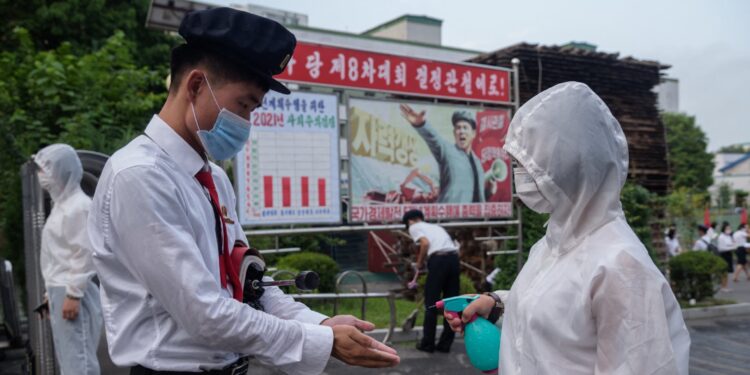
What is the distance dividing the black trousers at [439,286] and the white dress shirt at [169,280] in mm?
6128

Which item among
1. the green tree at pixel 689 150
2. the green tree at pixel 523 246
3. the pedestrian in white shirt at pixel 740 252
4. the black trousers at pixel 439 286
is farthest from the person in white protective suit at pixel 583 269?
the green tree at pixel 689 150

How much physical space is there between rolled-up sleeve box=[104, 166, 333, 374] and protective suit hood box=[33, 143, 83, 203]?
149 inches

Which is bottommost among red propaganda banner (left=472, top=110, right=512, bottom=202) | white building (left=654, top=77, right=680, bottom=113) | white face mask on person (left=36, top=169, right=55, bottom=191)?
white face mask on person (left=36, top=169, right=55, bottom=191)

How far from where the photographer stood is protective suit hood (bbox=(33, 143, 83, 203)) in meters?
5.23

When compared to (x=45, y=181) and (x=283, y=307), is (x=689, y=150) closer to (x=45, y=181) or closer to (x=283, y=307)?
(x=45, y=181)

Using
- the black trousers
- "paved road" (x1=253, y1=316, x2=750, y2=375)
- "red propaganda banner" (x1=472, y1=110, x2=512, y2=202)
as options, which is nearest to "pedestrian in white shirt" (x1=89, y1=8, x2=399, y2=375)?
"paved road" (x1=253, y1=316, x2=750, y2=375)

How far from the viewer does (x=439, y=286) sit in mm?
8188

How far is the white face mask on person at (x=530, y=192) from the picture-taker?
7.05 feet

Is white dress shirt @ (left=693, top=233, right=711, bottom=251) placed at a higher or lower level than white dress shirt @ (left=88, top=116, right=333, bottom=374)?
lower

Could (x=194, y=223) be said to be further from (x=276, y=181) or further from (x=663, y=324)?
(x=276, y=181)

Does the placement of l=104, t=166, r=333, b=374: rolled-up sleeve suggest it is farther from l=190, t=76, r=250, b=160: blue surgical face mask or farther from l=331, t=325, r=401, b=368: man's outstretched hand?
l=190, t=76, r=250, b=160: blue surgical face mask

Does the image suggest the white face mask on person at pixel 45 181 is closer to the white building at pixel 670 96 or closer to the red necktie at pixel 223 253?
the red necktie at pixel 223 253

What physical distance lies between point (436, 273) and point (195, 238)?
6426 mm

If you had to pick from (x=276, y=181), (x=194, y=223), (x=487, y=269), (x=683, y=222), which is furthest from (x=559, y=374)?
(x=683, y=222)
